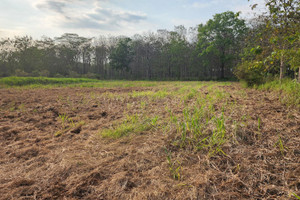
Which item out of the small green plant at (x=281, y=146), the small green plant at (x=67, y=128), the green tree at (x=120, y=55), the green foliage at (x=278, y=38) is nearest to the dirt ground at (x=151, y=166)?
the small green plant at (x=281, y=146)

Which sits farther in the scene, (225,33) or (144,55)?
(144,55)

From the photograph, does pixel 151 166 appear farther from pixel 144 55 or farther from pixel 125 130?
pixel 144 55

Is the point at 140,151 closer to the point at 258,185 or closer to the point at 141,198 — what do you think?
the point at 141,198

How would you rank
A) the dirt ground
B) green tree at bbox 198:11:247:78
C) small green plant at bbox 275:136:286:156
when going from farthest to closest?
1. green tree at bbox 198:11:247:78
2. small green plant at bbox 275:136:286:156
3. the dirt ground

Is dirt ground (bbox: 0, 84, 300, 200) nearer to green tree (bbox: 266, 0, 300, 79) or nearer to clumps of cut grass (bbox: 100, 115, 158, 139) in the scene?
clumps of cut grass (bbox: 100, 115, 158, 139)

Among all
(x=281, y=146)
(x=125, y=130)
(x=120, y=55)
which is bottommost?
(x=125, y=130)

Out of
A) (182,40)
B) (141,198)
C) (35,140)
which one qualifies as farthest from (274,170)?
(182,40)

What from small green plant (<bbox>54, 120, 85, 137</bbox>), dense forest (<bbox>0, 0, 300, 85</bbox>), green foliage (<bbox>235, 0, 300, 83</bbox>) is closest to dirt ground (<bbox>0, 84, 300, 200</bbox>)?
small green plant (<bbox>54, 120, 85, 137</bbox>)

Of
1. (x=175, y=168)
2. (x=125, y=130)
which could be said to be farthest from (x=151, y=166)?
(x=125, y=130)

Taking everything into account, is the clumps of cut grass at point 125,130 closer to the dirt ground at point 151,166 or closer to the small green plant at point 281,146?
the dirt ground at point 151,166

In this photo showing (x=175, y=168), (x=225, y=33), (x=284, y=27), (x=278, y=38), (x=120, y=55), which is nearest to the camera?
(x=175, y=168)

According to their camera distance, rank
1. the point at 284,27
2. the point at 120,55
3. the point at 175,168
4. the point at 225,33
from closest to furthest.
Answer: the point at 175,168, the point at 284,27, the point at 225,33, the point at 120,55

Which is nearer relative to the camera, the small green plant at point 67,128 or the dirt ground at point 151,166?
the dirt ground at point 151,166

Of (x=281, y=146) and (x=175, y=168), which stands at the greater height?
(x=281, y=146)
